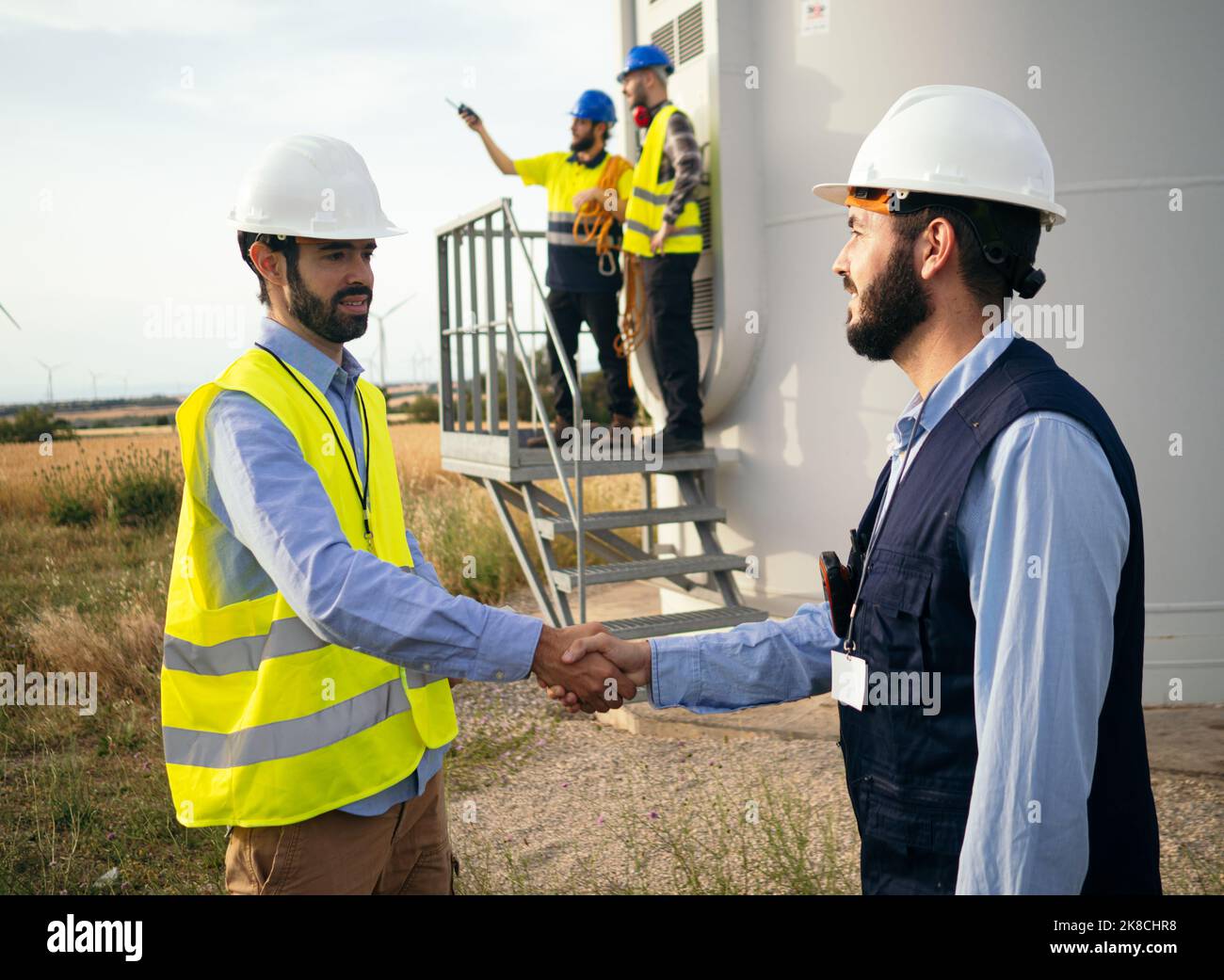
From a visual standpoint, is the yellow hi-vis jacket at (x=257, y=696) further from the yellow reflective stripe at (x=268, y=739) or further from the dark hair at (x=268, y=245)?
the dark hair at (x=268, y=245)

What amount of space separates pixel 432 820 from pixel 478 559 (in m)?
6.82

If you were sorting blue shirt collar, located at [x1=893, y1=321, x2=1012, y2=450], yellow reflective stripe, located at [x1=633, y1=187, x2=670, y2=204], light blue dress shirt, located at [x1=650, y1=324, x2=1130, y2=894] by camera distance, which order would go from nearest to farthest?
light blue dress shirt, located at [x1=650, y1=324, x2=1130, y2=894] → blue shirt collar, located at [x1=893, y1=321, x2=1012, y2=450] → yellow reflective stripe, located at [x1=633, y1=187, x2=670, y2=204]

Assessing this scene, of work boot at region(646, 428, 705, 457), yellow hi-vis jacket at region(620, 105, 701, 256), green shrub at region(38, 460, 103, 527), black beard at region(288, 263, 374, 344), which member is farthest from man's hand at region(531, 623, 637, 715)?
green shrub at region(38, 460, 103, 527)

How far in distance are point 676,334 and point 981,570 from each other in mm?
5196

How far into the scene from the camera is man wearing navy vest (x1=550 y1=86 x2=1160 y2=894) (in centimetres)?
169

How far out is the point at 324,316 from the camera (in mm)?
2771

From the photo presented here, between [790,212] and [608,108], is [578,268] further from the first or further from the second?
[790,212]

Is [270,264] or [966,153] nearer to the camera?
[966,153]

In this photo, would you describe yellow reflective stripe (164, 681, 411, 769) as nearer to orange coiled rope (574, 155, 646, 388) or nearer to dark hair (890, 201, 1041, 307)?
dark hair (890, 201, 1041, 307)

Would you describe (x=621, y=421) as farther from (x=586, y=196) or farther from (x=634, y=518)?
(x=586, y=196)

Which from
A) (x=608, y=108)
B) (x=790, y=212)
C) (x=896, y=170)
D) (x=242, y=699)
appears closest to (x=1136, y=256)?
(x=790, y=212)

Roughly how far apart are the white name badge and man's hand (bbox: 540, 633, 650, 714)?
2.31 ft

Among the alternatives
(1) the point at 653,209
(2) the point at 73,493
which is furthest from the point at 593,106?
(2) the point at 73,493

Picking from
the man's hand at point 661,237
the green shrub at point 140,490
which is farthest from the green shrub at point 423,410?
the man's hand at point 661,237
